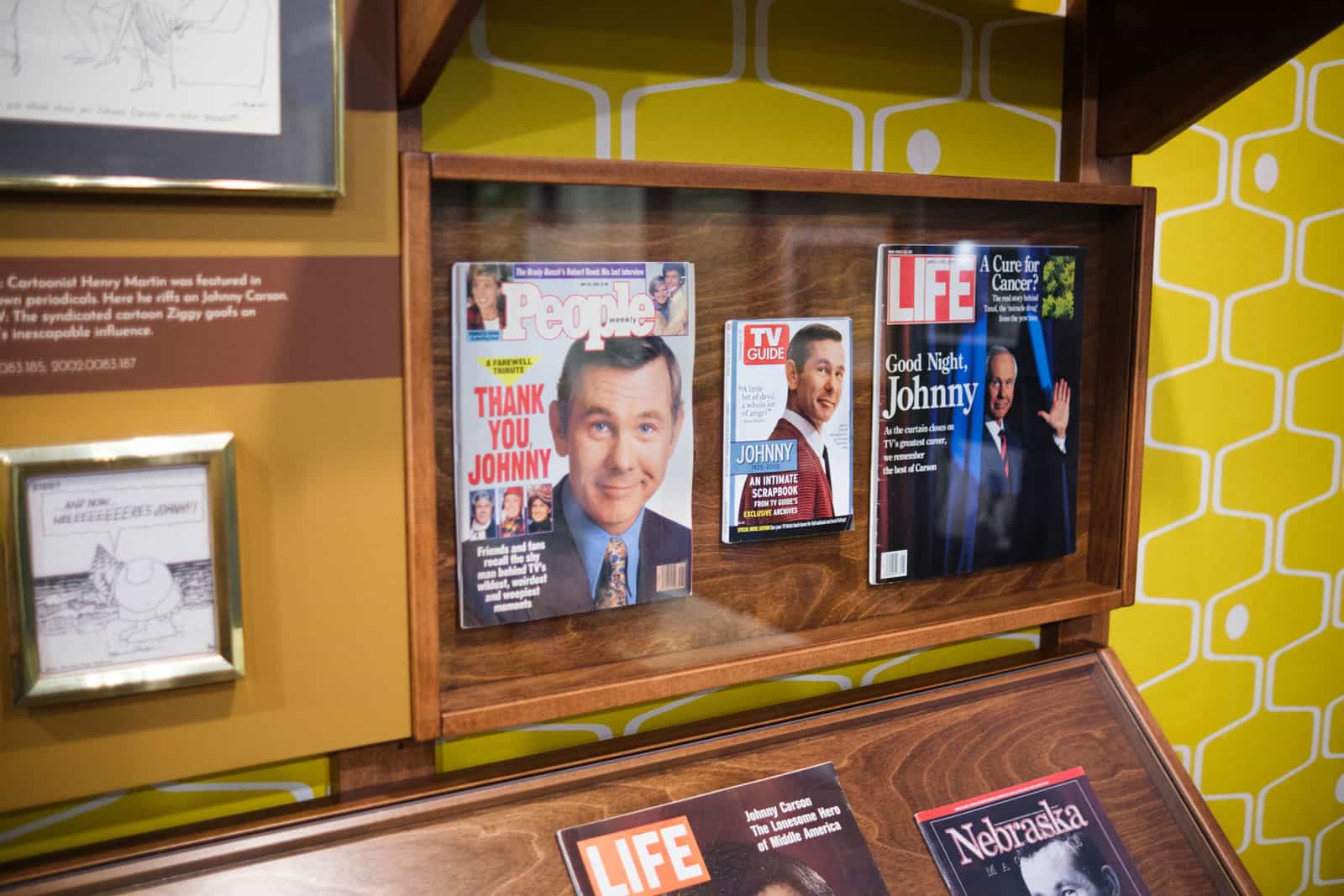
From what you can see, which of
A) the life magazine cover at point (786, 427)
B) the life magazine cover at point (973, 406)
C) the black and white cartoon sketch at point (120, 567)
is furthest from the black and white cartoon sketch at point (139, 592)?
the life magazine cover at point (973, 406)

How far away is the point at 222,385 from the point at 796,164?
2.02 feet

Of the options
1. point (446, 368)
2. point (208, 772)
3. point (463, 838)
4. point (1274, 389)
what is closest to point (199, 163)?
point (446, 368)

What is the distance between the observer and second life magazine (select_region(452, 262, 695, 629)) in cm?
94

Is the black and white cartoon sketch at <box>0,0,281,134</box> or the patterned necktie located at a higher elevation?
the black and white cartoon sketch at <box>0,0,281,134</box>

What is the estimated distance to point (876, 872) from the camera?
1021mm

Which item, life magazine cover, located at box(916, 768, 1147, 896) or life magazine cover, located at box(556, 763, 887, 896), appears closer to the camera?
life magazine cover, located at box(556, 763, 887, 896)

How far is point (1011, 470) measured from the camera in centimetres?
124

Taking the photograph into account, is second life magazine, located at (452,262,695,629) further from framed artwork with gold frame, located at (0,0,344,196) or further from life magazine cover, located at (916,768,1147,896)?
life magazine cover, located at (916,768,1147,896)

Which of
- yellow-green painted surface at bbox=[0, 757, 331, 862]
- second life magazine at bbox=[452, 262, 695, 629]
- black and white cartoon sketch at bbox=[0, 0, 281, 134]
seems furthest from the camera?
second life magazine at bbox=[452, 262, 695, 629]

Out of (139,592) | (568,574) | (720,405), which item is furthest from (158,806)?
(720,405)

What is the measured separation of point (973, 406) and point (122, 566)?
34.3 inches

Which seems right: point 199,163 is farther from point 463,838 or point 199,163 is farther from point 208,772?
point 463,838

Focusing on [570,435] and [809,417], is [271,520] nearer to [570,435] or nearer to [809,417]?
[570,435]

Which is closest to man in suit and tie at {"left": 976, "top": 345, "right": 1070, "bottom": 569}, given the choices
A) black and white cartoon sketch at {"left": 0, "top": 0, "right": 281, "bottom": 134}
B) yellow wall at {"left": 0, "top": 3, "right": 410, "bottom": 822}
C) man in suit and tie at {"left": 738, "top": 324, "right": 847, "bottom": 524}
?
man in suit and tie at {"left": 738, "top": 324, "right": 847, "bottom": 524}
